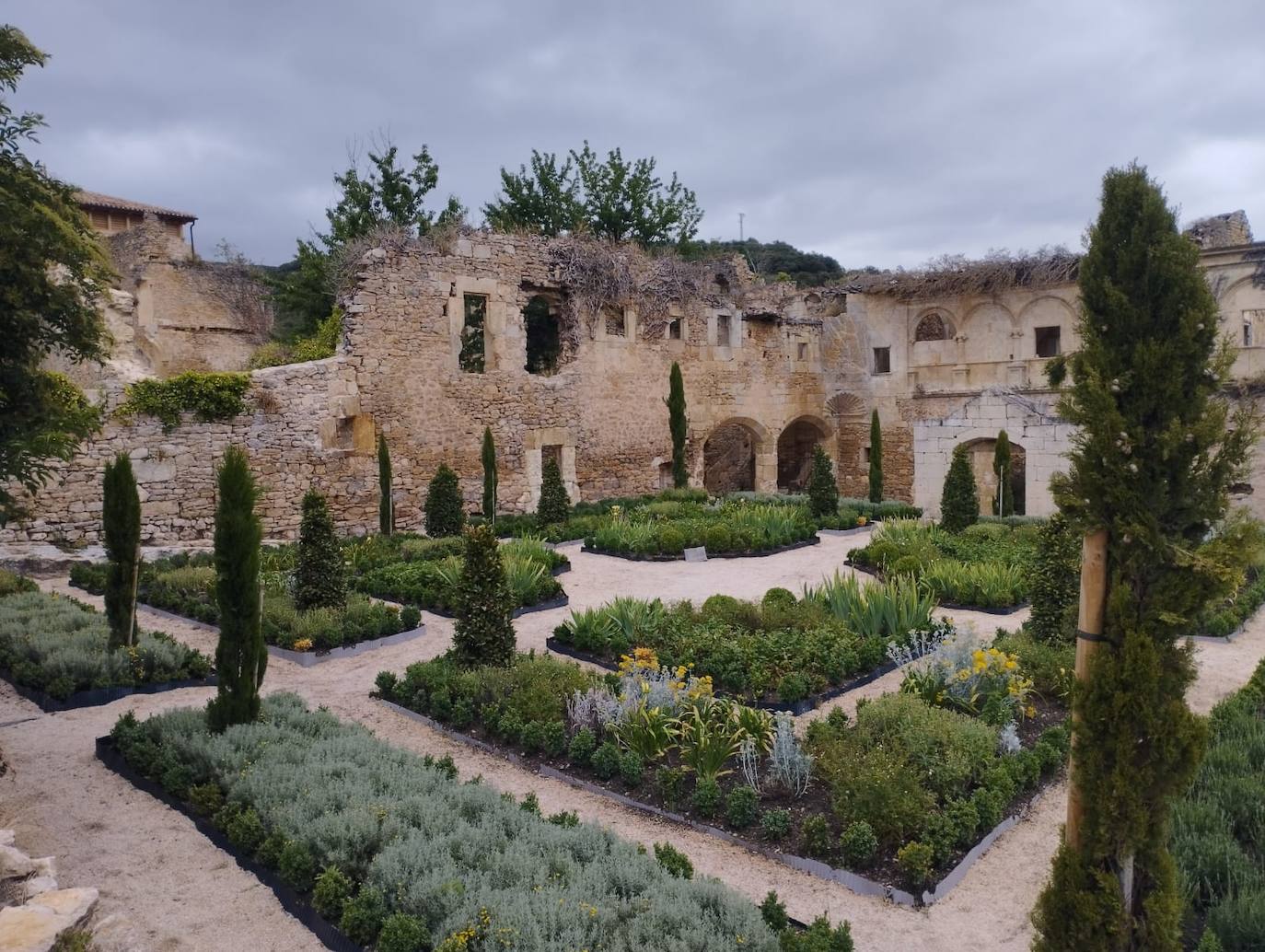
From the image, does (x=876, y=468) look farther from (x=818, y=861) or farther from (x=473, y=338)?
(x=818, y=861)

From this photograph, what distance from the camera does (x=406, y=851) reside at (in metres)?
4.07

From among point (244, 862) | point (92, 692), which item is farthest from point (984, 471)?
point (244, 862)

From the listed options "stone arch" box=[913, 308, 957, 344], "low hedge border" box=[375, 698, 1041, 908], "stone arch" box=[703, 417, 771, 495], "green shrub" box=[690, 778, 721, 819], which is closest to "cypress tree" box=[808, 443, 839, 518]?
"stone arch" box=[703, 417, 771, 495]

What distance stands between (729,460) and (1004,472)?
10826 mm

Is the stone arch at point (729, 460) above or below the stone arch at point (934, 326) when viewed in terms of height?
below

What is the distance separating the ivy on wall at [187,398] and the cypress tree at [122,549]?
651cm

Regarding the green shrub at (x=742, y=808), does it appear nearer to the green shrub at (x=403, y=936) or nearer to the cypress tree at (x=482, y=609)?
the green shrub at (x=403, y=936)

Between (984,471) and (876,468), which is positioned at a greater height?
(876,468)

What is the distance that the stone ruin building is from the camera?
48.5ft

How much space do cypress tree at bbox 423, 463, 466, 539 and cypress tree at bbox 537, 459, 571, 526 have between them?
183 centimetres

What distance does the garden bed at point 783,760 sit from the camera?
15.1 feet

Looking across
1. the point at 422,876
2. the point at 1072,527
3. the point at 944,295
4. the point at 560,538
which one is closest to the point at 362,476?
the point at 560,538

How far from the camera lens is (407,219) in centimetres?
2433

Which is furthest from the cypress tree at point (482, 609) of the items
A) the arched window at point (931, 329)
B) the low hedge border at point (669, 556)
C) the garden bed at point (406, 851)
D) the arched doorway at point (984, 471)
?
the arched window at point (931, 329)
